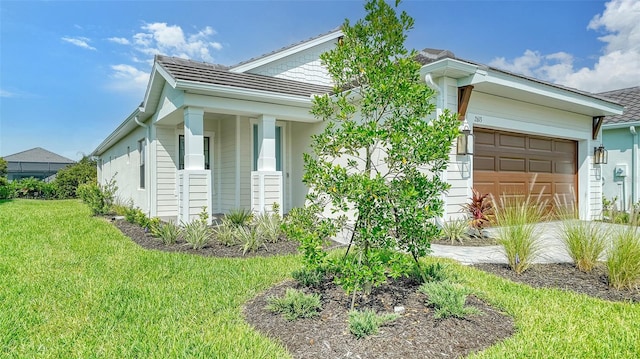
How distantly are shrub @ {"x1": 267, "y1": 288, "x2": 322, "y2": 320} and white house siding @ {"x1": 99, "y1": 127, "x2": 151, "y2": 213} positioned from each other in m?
9.13

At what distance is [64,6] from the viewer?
916 cm

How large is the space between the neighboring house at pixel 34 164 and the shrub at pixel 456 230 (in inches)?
1538

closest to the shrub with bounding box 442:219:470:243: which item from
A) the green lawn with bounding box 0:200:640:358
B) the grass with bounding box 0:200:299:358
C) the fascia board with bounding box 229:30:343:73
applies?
the green lawn with bounding box 0:200:640:358

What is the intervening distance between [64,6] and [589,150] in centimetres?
1493

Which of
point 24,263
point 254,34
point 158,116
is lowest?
point 24,263

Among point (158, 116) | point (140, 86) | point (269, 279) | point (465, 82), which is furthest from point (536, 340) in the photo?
point (140, 86)

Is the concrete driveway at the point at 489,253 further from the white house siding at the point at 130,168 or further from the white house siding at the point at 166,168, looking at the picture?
the white house siding at the point at 130,168

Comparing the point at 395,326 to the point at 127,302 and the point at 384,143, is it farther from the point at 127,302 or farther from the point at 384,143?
the point at 127,302

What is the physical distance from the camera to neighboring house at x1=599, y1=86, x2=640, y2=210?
11.4 metres

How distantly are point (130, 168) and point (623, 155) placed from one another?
58.1 feet

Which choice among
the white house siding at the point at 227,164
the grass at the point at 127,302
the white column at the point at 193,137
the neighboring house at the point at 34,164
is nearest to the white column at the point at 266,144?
the white column at the point at 193,137

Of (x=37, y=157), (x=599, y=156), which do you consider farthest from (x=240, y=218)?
(x=37, y=157)

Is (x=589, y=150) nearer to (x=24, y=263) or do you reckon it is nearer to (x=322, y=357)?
(x=322, y=357)

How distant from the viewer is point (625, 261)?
12.7 feet
